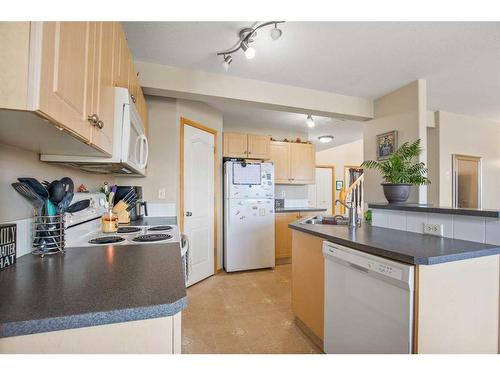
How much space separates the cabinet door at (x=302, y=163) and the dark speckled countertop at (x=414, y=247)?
2.71 meters

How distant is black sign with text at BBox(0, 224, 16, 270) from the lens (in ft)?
2.81

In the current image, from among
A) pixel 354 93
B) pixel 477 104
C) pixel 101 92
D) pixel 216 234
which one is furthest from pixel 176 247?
pixel 477 104

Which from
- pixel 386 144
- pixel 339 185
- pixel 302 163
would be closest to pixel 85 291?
pixel 386 144

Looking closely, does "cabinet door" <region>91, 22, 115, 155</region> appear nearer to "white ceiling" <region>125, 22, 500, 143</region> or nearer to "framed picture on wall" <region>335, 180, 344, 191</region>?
"white ceiling" <region>125, 22, 500, 143</region>

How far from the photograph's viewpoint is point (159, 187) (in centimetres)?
269

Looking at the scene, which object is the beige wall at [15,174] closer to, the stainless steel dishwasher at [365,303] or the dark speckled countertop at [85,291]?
the dark speckled countertop at [85,291]

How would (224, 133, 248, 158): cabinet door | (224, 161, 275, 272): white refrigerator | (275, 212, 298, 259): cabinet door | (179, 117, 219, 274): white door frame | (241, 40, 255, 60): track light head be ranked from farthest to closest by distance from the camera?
(275, 212, 298, 259): cabinet door → (224, 133, 248, 158): cabinet door → (224, 161, 275, 272): white refrigerator → (179, 117, 219, 274): white door frame → (241, 40, 255, 60): track light head

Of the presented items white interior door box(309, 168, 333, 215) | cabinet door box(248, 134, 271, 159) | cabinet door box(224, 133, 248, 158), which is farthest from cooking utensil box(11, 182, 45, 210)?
white interior door box(309, 168, 333, 215)

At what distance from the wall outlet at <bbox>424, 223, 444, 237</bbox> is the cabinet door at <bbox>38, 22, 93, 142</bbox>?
1956 mm

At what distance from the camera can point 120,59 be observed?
4.42 ft

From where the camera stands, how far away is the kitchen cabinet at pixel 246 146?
12.3 feet

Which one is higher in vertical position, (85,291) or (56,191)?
(56,191)

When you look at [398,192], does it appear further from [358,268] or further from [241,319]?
[241,319]

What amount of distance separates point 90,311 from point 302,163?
4043mm
